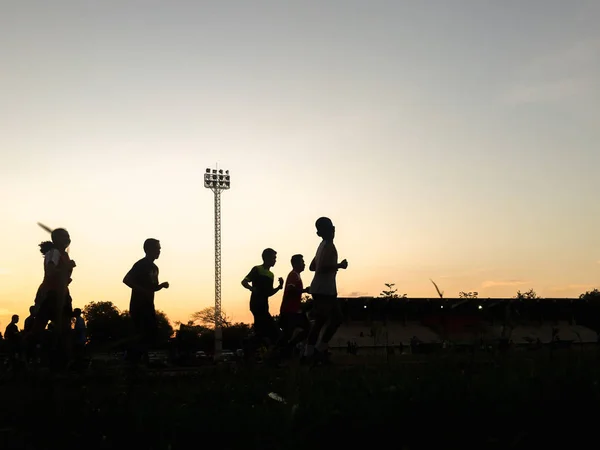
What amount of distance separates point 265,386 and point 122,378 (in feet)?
3.53

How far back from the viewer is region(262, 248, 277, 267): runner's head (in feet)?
41.2

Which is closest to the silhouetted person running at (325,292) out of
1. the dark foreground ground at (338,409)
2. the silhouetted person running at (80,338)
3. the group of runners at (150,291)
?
the group of runners at (150,291)

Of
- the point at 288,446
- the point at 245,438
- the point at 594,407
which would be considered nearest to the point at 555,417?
the point at 594,407

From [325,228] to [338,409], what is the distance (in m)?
6.33

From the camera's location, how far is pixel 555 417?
2.98m

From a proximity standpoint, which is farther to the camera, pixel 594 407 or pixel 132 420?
pixel 132 420

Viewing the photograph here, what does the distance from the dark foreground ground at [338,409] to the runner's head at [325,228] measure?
13.7 ft

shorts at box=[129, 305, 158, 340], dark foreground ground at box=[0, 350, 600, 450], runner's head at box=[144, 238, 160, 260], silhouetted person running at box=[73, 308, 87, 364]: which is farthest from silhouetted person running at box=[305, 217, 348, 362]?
dark foreground ground at box=[0, 350, 600, 450]

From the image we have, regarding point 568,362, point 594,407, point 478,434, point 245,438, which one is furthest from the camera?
point 568,362

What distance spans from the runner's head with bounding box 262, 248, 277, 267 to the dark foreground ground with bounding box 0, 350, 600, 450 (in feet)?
22.6

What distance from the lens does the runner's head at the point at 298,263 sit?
41.7 feet

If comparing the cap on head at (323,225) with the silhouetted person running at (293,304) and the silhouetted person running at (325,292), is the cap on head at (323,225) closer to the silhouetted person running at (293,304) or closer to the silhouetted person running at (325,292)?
the silhouetted person running at (325,292)

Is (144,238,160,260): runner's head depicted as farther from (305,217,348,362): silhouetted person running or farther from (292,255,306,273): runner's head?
(292,255,306,273): runner's head

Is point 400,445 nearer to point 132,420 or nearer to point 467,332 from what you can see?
point 467,332
